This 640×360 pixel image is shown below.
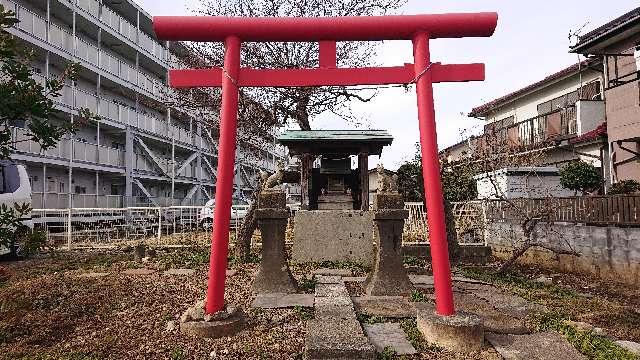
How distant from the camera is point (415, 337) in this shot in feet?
13.9

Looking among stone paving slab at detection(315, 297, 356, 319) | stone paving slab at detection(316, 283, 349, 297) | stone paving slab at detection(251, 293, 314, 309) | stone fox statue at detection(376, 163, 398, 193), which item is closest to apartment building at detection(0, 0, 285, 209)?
stone fox statue at detection(376, 163, 398, 193)

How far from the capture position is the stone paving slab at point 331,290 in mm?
5883

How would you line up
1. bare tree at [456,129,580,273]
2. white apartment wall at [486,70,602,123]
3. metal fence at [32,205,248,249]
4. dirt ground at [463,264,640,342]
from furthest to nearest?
white apartment wall at [486,70,602,123] < metal fence at [32,205,248,249] < bare tree at [456,129,580,273] < dirt ground at [463,264,640,342]

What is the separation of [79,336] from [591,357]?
5317 millimetres

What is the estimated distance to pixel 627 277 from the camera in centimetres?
814

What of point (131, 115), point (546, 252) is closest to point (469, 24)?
point (546, 252)

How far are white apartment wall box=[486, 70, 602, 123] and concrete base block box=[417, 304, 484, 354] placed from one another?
49.7 ft

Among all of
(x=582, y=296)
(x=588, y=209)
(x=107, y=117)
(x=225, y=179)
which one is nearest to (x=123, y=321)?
(x=225, y=179)

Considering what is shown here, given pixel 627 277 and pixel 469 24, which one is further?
pixel 627 277

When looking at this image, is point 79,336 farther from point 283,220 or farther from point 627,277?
point 627,277

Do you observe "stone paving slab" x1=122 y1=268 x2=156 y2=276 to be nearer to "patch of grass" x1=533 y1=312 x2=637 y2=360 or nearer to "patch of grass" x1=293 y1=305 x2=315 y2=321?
"patch of grass" x1=293 y1=305 x2=315 y2=321

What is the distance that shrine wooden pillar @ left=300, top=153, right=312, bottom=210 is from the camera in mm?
9875

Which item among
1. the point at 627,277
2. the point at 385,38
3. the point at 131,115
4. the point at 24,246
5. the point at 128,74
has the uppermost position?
the point at 128,74

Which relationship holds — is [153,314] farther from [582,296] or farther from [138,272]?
[582,296]
